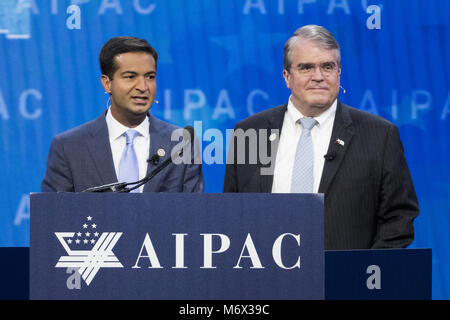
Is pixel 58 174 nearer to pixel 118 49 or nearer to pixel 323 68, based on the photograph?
pixel 118 49

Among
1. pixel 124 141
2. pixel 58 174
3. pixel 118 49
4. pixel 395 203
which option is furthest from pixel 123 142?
pixel 395 203

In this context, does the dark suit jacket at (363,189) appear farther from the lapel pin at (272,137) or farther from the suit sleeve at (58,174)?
the suit sleeve at (58,174)

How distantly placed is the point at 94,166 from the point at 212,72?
1223 millimetres

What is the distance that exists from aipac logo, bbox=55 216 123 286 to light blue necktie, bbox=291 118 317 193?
4.33 ft

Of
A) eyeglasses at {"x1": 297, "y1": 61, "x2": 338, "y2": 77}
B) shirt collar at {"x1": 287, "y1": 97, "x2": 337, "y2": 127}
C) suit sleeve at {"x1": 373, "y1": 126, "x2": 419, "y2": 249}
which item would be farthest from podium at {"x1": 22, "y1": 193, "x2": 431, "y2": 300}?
eyeglasses at {"x1": 297, "y1": 61, "x2": 338, "y2": 77}

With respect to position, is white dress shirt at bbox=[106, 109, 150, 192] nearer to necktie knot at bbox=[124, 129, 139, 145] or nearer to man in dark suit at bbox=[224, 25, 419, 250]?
necktie knot at bbox=[124, 129, 139, 145]

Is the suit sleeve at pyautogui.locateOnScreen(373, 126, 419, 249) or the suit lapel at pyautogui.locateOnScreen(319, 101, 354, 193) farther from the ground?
the suit lapel at pyautogui.locateOnScreen(319, 101, 354, 193)

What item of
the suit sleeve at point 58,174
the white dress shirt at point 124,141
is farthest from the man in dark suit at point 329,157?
the suit sleeve at point 58,174

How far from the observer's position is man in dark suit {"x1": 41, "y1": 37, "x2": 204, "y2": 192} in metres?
3.54

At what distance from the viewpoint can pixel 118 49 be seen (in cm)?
386

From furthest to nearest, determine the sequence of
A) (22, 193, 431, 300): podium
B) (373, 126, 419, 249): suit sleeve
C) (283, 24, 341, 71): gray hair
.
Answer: (283, 24, 341, 71): gray hair → (373, 126, 419, 249): suit sleeve → (22, 193, 431, 300): podium

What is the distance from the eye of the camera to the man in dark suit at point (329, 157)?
3.30 metres

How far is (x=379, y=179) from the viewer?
11.0ft

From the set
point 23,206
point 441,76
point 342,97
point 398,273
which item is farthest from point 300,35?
point 23,206
